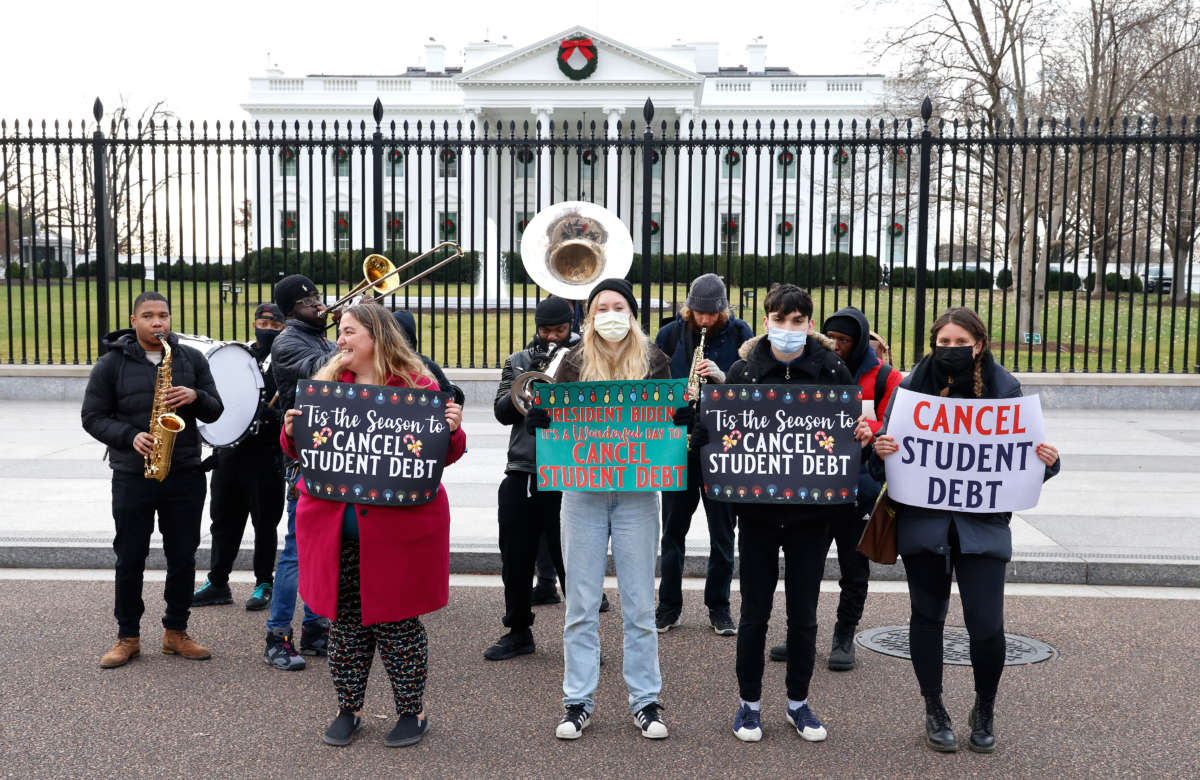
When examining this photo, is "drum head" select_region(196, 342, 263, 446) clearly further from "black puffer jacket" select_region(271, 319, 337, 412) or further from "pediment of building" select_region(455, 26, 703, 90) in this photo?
"pediment of building" select_region(455, 26, 703, 90)

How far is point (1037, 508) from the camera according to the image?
827 cm

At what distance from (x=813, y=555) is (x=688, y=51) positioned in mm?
57356

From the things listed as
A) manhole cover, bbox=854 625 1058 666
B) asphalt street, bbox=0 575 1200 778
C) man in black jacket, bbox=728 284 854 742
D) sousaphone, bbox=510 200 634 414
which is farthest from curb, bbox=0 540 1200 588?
man in black jacket, bbox=728 284 854 742

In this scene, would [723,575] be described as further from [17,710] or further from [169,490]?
[17,710]

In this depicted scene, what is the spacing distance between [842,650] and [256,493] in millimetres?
3212

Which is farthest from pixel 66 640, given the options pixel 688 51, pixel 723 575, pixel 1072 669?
pixel 688 51

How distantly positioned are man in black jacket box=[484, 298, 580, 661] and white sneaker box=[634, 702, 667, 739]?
1.11 metres

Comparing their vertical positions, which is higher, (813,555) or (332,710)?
(813,555)

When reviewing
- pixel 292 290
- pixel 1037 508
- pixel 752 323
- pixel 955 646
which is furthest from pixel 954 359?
pixel 752 323

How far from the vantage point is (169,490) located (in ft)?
17.7

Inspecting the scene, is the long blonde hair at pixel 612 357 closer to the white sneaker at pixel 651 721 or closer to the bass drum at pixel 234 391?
the white sneaker at pixel 651 721

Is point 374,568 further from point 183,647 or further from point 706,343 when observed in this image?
point 706,343

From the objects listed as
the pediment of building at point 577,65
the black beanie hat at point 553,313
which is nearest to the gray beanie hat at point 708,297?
the black beanie hat at point 553,313

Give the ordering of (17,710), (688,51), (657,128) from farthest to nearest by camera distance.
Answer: (688,51) < (657,128) < (17,710)
